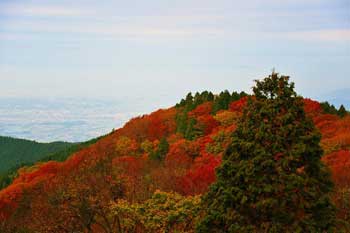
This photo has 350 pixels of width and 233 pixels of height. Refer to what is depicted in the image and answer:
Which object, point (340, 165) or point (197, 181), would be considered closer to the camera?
point (197, 181)

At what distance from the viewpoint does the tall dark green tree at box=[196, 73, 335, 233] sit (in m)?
20.8

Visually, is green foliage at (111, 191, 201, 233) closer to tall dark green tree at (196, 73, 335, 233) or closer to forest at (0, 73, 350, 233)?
forest at (0, 73, 350, 233)

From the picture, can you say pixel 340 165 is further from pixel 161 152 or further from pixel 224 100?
pixel 224 100

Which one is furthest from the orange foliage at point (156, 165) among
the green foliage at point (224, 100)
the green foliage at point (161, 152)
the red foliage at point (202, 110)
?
the green foliage at point (224, 100)

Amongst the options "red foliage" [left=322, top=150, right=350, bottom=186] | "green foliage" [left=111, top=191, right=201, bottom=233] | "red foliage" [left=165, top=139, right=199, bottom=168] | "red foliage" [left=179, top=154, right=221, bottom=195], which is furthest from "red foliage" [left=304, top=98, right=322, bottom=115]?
"green foliage" [left=111, top=191, right=201, bottom=233]

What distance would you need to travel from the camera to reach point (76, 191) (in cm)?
2764

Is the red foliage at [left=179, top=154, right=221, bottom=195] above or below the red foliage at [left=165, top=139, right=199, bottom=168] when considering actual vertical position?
below

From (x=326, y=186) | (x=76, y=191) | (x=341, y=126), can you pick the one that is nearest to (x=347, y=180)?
(x=326, y=186)

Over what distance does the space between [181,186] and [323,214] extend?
19.4m

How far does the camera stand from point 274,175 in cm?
2089

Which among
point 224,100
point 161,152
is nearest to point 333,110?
point 224,100

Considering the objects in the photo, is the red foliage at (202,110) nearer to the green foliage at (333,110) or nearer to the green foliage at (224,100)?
the green foliage at (224,100)

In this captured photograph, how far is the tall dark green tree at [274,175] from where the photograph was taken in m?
20.8

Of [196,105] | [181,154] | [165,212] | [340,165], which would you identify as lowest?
[165,212]
